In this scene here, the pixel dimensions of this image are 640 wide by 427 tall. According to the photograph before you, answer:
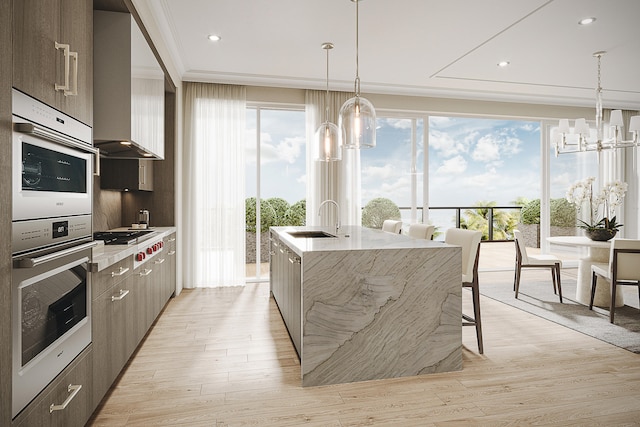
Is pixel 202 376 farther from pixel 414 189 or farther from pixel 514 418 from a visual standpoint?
pixel 414 189

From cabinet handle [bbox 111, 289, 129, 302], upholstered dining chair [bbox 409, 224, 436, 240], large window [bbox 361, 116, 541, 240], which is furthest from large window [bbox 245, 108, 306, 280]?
large window [bbox 361, 116, 541, 240]

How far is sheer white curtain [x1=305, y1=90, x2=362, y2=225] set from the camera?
18.1ft

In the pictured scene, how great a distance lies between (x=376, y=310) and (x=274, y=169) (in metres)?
3.87

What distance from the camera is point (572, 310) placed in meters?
4.09

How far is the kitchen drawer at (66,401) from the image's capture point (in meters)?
1.38

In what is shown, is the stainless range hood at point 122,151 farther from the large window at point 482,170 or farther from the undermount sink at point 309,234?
the large window at point 482,170

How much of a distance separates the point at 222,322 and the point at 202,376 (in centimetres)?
117

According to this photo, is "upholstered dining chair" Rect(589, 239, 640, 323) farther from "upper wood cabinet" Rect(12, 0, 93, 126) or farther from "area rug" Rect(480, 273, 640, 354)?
"upper wood cabinet" Rect(12, 0, 93, 126)

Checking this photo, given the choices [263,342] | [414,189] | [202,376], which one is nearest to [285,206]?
[414,189]

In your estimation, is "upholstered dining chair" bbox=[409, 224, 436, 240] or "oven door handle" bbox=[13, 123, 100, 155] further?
"upholstered dining chair" bbox=[409, 224, 436, 240]

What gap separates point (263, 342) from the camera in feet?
10.5

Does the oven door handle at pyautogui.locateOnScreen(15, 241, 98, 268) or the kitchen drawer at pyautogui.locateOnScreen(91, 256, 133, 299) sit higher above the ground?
the oven door handle at pyautogui.locateOnScreen(15, 241, 98, 268)

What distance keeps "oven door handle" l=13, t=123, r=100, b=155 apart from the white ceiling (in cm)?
191

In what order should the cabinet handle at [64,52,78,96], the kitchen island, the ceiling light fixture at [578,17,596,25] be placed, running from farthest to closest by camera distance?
the ceiling light fixture at [578,17,596,25]
the kitchen island
the cabinet handle at [64,52,78,96]
